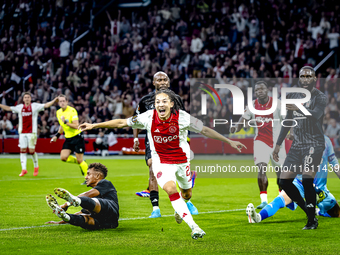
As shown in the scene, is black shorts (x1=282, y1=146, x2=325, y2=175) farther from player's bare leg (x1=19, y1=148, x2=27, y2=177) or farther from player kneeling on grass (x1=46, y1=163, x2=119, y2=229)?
player's bare leg (x1=19, y1=148, x2=27, y2=177)

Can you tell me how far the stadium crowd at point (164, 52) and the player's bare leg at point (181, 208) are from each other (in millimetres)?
15220

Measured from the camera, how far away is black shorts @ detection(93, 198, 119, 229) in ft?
21.0

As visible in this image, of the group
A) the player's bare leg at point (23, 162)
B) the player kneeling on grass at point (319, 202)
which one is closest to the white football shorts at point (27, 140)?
the player's bare leg at point (23, 162)

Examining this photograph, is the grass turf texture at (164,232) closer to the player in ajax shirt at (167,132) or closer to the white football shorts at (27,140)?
the player in ajax shirt at (167,132)

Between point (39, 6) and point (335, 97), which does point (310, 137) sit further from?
point (39, 6)

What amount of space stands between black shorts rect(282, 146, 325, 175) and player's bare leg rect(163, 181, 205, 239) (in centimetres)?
174

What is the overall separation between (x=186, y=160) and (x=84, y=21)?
25.2 m

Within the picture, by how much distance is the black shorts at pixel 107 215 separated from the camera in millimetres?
6414

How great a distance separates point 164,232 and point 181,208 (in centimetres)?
Result: 75

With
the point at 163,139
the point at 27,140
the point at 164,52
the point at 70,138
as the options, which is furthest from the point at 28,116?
the point at 164,52

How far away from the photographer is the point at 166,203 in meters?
9.58

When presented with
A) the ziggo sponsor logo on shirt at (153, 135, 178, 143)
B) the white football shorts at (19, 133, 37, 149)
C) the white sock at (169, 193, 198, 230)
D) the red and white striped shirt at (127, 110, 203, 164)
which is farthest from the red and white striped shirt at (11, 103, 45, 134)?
the white sock at (169, 193, 198, 230)

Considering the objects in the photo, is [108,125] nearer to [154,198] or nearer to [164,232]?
[164,232]

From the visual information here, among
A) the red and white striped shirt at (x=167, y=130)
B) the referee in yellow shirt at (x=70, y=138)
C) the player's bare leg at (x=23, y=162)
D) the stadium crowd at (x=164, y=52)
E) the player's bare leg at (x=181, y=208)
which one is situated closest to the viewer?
the player's bare leg at (x=181, y=208)
